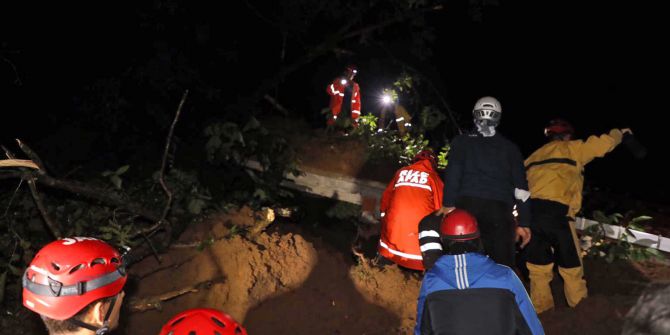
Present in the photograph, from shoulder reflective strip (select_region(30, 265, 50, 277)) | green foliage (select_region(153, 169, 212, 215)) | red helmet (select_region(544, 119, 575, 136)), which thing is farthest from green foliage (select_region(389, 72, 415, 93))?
shoulder reflective strip (select_region(30, 265, 50, 277))

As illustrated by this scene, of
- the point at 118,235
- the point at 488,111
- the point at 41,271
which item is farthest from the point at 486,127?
the point at 118,235

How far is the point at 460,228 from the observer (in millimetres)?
3178

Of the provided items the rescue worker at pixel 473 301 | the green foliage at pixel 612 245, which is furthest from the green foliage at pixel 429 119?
the rescue worker at pixel 473 301

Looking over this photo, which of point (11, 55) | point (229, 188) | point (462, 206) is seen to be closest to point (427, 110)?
point (229, 188)

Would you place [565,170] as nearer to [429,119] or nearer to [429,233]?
[429,233]

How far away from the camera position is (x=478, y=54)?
22.3 meters

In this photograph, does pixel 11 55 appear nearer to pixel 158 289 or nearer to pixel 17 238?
pixel 17 238

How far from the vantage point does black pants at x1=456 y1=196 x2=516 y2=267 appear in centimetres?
456

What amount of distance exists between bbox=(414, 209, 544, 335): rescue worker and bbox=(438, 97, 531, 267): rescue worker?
1.64 metres

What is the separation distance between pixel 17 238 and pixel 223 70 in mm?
7175

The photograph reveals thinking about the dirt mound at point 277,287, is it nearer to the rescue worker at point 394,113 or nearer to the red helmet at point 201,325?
the red helmet at point 201,325

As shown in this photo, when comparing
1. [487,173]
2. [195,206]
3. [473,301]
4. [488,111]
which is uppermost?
[488,111]

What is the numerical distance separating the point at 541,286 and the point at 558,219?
29.7 inches

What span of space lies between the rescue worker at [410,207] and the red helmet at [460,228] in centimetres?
190
